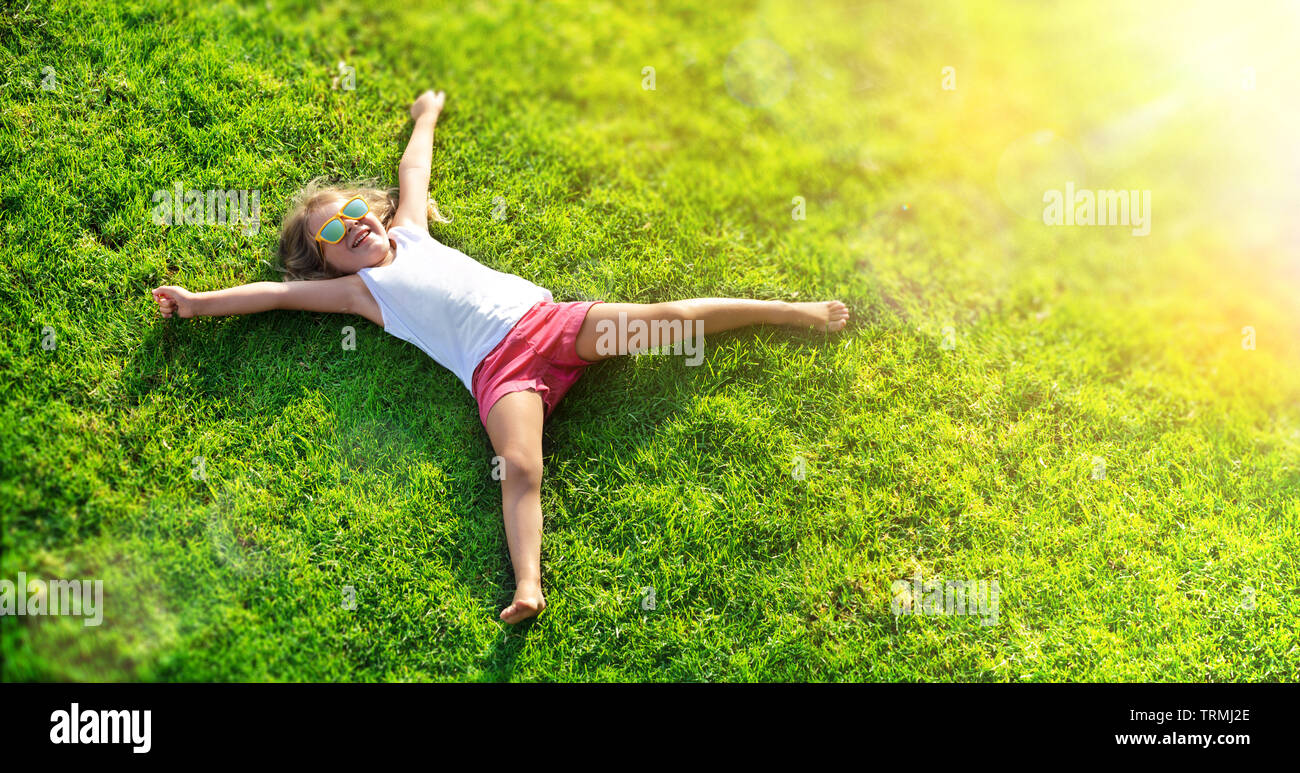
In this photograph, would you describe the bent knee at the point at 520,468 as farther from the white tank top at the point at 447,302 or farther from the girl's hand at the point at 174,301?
the girl's hand at the point at 174,301

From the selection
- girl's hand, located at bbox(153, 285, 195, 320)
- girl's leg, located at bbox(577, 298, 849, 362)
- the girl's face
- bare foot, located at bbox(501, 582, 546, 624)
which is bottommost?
bare foot, located at bbox(501, 582, 546, 624)

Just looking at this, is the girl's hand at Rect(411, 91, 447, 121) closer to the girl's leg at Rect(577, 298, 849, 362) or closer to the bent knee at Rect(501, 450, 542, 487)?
the girl's leg at Rect(577, 298, 849, 362)

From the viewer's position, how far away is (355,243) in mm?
4055

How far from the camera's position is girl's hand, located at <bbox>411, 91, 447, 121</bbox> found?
488 centimetres

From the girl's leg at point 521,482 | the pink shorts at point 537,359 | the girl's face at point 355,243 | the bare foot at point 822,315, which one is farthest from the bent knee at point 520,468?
the bare foot at point 822,315

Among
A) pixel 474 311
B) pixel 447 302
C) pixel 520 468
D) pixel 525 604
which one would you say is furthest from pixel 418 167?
pixel 525 604

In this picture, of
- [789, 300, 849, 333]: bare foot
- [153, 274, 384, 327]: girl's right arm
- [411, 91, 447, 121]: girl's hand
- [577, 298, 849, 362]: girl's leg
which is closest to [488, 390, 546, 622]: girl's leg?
[577, 298, 849, 362]: girl's leg

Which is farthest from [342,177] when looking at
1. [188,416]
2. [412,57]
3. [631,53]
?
[631,53]

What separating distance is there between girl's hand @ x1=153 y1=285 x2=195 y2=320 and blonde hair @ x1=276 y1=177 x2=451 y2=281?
19.7 inches

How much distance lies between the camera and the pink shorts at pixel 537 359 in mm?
3807

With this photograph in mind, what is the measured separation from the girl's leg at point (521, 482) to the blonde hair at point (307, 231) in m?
1.34

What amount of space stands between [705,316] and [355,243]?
1899 mm

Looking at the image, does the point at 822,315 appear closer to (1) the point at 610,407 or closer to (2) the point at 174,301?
(1) the point at 610,407
